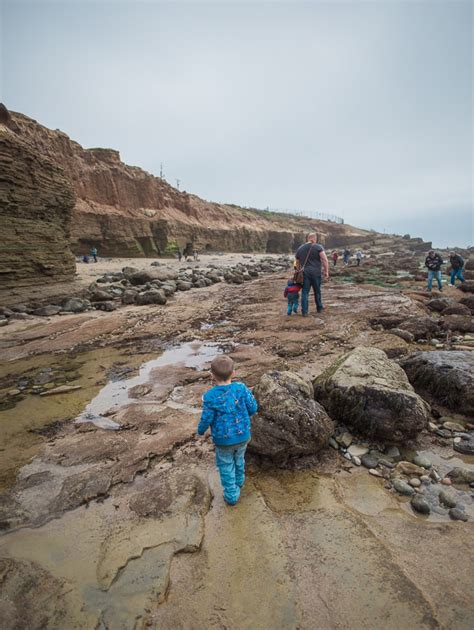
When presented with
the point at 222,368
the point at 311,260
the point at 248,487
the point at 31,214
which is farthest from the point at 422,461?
the point at 31,214

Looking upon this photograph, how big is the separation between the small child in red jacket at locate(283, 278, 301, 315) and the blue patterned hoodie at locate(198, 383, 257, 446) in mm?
6148

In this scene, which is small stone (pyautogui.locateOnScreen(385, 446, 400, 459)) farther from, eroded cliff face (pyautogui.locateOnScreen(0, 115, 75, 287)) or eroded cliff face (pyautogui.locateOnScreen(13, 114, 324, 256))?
eroded cliff face (pyautogui.locateOnScreen(13, 114, 324, 256))

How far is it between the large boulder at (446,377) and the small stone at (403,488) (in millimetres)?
1646

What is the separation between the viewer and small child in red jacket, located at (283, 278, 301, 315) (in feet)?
27.8

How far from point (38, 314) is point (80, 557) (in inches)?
374

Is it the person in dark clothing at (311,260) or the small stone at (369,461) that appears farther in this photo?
the person in dark clothing at (311,260)

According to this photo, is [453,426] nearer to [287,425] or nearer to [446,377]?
[446,377]

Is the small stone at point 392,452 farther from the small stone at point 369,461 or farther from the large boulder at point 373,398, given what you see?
the small stone at point 369,461

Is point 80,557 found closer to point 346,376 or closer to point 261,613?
point 261,613

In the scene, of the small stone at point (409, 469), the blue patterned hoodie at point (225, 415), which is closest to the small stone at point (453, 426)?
the small stone at point (409, 469)

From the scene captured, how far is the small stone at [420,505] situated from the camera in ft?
7.93

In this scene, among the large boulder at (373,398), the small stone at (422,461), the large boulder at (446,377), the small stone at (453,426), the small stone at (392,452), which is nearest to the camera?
the small stone at (422,461)

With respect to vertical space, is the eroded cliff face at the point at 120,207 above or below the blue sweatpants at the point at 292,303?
above

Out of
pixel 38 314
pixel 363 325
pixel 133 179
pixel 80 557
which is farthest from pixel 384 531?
pixel 133 179
